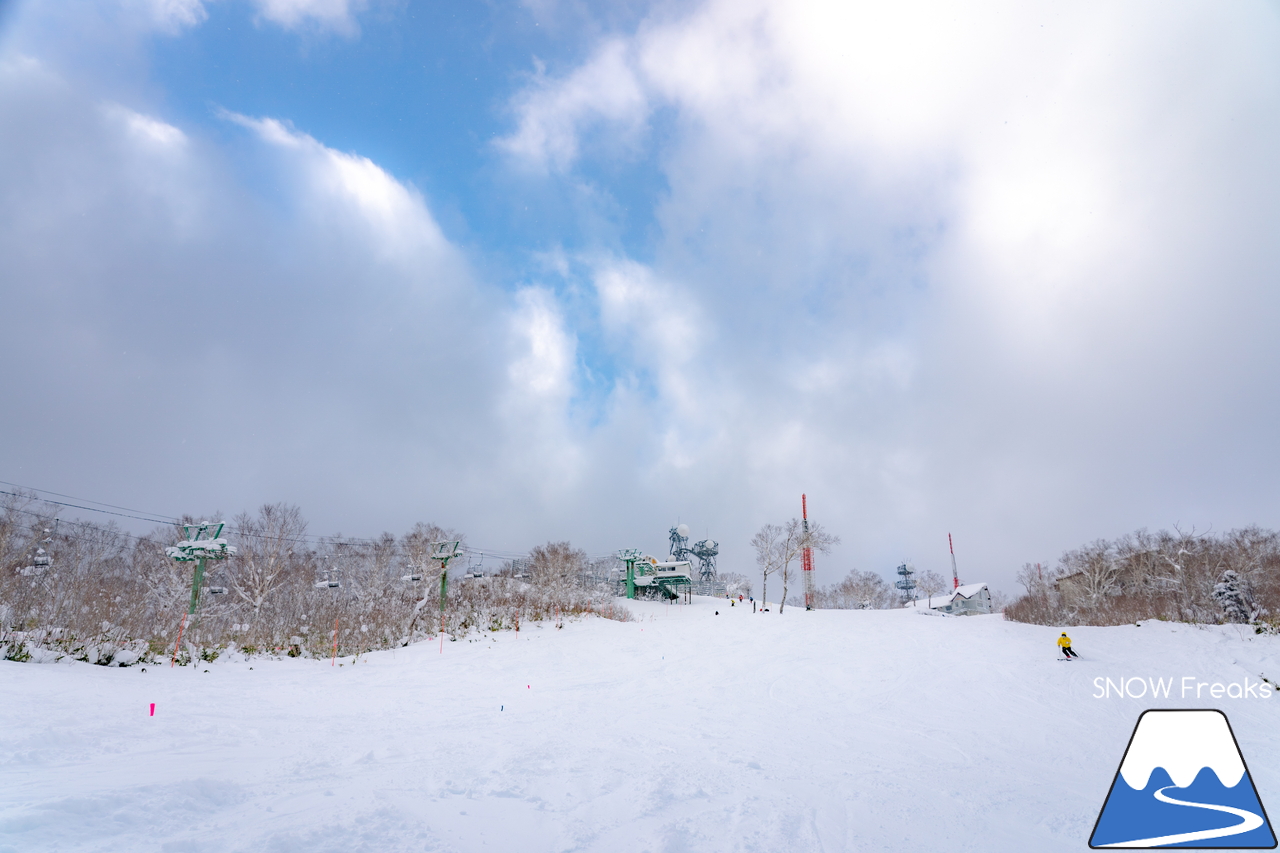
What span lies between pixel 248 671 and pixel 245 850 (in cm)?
1324

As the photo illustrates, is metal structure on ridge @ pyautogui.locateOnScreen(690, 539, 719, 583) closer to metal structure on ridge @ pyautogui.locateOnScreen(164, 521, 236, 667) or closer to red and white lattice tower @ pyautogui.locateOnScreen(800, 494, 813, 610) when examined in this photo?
red and white lattice tower @ pyautogui.locateOnScreen(800, 494, 813, 610)

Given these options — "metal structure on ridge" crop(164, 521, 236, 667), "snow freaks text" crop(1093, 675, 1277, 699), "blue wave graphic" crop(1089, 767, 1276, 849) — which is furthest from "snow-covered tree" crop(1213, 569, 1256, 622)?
"metal structure on ridge" crop(164, 521, 236, 667)

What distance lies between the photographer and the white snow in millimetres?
4766

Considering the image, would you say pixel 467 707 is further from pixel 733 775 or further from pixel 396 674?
pixel 733 775

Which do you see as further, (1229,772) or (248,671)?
(248,671)

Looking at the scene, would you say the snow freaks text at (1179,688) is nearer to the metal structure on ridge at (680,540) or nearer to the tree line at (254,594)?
the tree line at (254,594)

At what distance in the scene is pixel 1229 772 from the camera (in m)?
4.81

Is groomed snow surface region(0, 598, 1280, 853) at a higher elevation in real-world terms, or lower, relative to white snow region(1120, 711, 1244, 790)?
lower

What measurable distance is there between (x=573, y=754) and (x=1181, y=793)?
6.69m

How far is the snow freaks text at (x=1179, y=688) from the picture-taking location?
14414 mm

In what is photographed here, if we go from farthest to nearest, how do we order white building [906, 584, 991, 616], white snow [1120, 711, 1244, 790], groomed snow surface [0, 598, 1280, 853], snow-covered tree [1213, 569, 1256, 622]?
white building [906, 584, 991, 616] < snow-covered tree [1213, 569, 1256, 622] < groomed snow surface [0, 598, 1280, 853] < white snow [1120, 711, 1244, 790]

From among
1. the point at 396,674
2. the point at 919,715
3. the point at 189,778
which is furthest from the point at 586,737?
the point at 396,674

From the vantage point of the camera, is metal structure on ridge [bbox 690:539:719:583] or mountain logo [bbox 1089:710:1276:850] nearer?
mountain logo [bbox 1089:710:1276:850]

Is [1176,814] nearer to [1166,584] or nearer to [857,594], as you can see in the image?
[1166,584]
